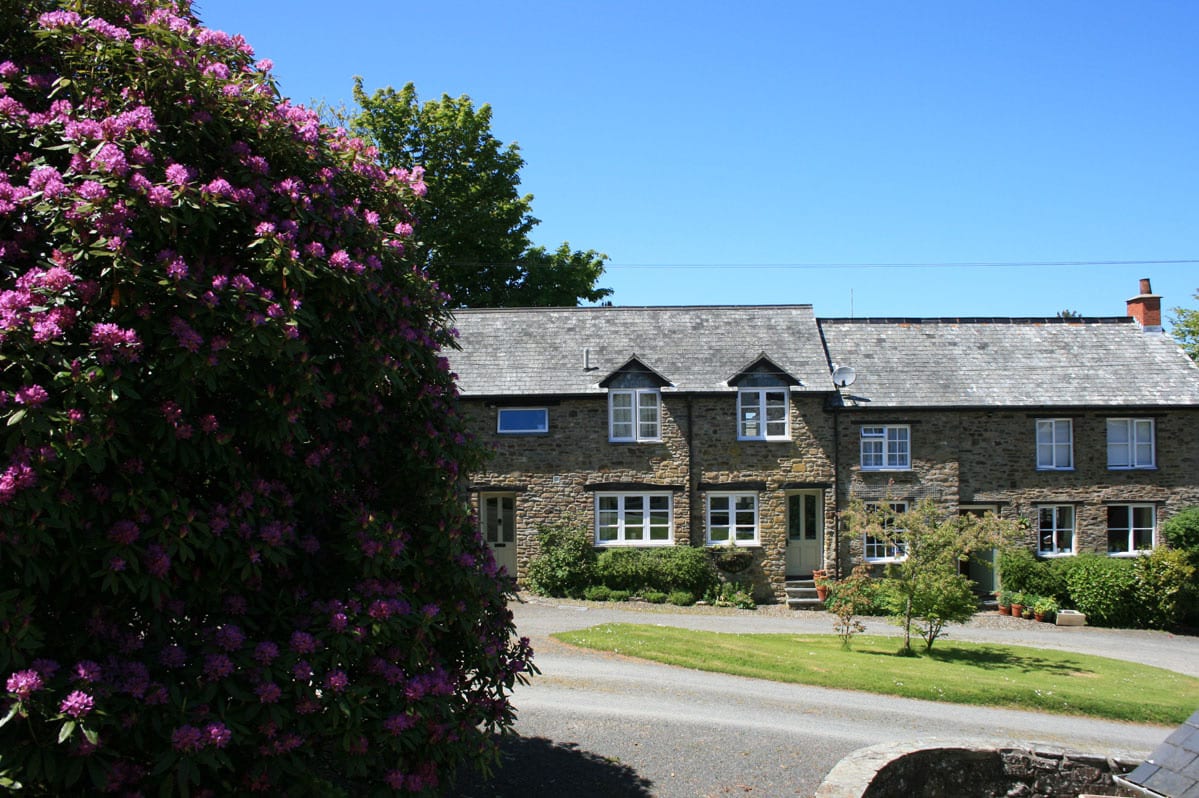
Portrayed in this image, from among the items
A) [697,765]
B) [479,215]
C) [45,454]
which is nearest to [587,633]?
[697,765]

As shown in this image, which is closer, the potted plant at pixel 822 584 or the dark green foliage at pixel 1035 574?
the potted plant at pixel 822 584

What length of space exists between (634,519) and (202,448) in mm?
21521

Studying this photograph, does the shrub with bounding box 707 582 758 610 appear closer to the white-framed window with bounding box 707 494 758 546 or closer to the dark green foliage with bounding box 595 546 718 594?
the dark green foliage with bounding box 595 546 718 594

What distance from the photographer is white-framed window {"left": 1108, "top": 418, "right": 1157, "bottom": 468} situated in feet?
87.2

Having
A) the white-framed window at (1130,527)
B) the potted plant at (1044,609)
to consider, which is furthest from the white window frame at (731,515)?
the white-framed window at (1130,527)

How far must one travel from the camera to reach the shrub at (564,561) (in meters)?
24.5

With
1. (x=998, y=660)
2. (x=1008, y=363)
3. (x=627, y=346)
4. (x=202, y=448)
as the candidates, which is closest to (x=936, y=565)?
(x=998, y=660)

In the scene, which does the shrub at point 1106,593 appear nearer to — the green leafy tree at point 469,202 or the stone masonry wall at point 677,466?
the stone masonry wall at point 677,466

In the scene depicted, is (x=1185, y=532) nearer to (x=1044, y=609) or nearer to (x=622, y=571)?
(x=1044, y=609)

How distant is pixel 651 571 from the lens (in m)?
24.4

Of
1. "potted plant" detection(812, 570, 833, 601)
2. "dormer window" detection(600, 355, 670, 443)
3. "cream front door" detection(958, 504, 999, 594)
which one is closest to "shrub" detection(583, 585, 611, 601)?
"dormer window" detection(600, 355, 670, 443)

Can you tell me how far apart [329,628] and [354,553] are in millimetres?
444

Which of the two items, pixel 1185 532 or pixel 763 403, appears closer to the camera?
pixel 1185 532

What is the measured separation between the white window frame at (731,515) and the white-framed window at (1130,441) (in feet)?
36.6
